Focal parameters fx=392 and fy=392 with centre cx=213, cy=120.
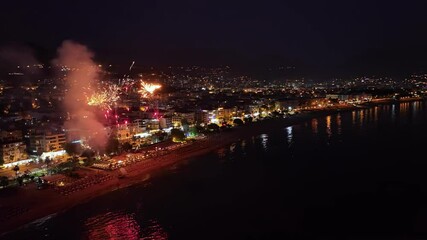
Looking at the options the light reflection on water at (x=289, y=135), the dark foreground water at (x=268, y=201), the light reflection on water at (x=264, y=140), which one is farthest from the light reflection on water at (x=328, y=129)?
the dark foreground water at (x=268, y=201)

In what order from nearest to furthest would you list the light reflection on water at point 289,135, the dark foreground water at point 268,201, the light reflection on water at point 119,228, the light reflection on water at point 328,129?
1. the light reflection on water at point 119,228
2. the dark foreground water at point 268,201
3. the light reflection on water at point 289,135
4. the light reflection on water at point 328,129

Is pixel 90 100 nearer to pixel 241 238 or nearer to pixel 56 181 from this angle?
pixel 56 181

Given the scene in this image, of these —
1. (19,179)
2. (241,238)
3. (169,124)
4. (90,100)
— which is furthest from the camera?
(90,100)

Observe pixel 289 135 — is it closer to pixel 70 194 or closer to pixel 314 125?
pixel 314 125

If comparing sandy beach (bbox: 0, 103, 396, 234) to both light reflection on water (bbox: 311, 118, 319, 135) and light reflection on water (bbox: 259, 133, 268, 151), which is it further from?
light reflection on water (bbox: 311, 118, 319, 135)

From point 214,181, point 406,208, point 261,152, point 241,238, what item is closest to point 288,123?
point 261,152

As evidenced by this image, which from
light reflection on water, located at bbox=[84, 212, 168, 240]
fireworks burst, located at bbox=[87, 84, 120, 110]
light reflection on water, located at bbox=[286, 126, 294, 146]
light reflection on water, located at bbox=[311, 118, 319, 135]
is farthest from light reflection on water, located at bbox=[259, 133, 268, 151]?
fireworks burst, located at bbox=[87, 84, 120, 110]

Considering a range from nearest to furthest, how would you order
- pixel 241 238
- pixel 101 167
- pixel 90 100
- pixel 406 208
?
pixel 241 238 → pixel 406 208 → pixel 101 167 → pixel 90 100

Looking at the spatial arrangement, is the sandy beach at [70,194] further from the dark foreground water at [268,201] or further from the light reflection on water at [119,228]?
the light reflection on water at [119,228]

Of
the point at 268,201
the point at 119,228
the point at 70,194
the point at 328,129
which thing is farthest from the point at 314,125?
the point at 119,228
